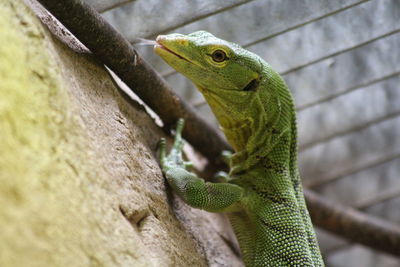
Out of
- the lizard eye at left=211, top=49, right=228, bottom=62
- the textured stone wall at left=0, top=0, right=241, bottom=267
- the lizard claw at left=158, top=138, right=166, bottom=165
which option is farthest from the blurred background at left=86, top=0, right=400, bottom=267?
the textured stone wall at left=0, top=0, right=241, bottom=267

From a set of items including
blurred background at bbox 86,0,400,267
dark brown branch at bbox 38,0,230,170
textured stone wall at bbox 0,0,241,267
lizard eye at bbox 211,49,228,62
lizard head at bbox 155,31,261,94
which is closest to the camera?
textured stone wall at bbox 0,0,241,267

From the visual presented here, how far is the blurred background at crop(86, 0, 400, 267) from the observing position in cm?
451

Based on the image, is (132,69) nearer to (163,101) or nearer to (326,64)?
(163,101)

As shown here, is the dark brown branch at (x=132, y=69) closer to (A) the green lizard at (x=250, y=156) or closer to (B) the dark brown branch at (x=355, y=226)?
(A) the green lizard at (x=250, y=156)

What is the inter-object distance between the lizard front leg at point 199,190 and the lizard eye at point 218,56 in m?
1.05

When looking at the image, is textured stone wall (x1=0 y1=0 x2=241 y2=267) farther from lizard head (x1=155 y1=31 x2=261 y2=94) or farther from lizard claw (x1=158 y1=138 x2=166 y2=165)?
lizard head (x1=155 y1=31 x2=261 y2=94)

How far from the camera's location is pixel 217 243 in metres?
4.80

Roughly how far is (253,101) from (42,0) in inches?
81.8

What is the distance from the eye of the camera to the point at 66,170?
265cm

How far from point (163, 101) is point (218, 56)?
2.79 feet

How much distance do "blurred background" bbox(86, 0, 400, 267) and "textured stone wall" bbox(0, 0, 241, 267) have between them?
1.15 meters

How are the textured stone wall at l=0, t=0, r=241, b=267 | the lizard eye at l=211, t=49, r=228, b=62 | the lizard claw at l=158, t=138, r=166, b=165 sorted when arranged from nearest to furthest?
the textured stone wall at l=0, t=0, r=241, b=267
the lizard eye at l=211, t=49, r=228, b=62
the lizard claw at l=158, t=138, r=166, b=165

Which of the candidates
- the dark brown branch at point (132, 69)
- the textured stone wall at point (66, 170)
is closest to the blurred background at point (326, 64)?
the dark brown branch at point (132, 69)

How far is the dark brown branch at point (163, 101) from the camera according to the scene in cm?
355
